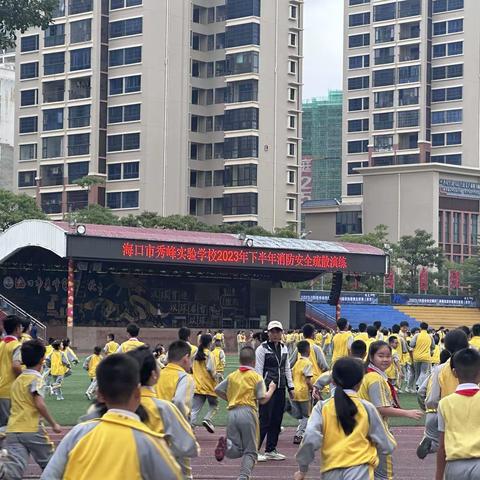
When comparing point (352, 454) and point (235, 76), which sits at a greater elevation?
point (235, 76)

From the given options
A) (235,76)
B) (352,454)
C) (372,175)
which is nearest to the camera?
(352,454)

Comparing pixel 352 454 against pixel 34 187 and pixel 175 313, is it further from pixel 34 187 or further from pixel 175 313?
pixel 34 187

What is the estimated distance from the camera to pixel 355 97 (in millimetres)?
112938

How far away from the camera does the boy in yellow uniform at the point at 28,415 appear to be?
40.0 feet

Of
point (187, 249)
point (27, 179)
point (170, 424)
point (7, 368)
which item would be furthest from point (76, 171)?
point (170, 424)

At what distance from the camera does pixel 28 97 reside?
93.1 m

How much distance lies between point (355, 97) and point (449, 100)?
8690 mm

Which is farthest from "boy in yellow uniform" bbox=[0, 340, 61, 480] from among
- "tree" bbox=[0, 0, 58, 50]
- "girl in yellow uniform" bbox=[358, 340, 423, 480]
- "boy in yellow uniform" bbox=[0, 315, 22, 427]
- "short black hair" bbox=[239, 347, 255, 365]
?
"tree" bbox=[0, 0, 58, 50]

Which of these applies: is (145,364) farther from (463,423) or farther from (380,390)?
(380,390)

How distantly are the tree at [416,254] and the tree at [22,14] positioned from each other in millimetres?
61447

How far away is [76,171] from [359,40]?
33430mm

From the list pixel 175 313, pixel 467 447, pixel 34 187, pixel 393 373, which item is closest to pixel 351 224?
pixel 34 187

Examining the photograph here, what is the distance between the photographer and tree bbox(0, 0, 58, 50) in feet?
82.3

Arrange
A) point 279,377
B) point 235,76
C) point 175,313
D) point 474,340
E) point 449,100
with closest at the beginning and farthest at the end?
point 279,377, point 474,340, point 175,313, point 235,76, point 449,100
